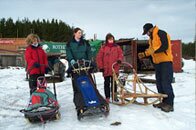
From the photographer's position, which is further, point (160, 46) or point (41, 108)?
point (160, 46)

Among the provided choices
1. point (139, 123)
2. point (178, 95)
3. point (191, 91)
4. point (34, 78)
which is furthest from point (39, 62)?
point (191, 91)

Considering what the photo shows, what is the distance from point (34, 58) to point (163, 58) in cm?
267

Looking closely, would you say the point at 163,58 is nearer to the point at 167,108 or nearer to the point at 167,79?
the point at 167,79

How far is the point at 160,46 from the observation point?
19.3ft

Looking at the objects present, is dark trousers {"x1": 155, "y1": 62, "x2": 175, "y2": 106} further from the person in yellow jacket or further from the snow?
the snow

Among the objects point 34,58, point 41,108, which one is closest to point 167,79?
point 41,108

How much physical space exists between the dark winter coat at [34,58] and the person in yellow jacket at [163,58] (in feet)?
7.31

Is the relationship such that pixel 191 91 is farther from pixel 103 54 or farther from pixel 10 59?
pixel 10 59

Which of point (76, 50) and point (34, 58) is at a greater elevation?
point (76, 50)

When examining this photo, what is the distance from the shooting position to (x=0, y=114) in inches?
248

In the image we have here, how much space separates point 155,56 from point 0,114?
355 centimetres

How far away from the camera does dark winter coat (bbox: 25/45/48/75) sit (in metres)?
6.02

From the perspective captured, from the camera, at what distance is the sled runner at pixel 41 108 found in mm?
5043

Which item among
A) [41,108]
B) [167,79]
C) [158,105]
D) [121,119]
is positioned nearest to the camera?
[41,108]
